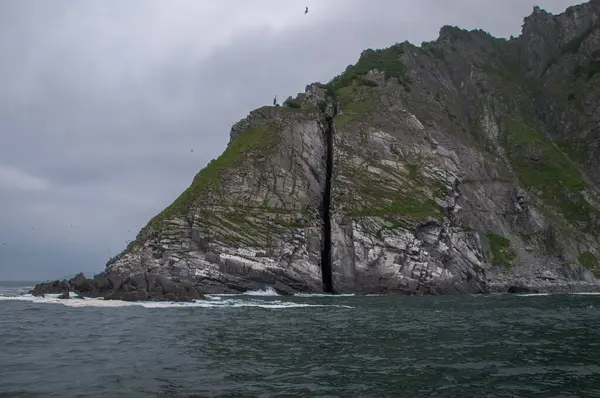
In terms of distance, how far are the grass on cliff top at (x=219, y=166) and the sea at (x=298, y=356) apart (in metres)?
48.8

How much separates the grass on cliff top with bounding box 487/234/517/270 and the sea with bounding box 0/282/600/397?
190 ft

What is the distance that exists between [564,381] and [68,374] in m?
18.1

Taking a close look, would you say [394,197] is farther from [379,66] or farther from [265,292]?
[379,66]

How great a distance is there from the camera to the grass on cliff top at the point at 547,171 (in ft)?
362

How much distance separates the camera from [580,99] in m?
141

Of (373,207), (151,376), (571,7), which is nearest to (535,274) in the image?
(373,207)

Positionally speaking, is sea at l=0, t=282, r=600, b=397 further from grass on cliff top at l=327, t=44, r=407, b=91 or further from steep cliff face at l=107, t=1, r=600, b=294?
grass on cliff top at l=327, t=44, r=407, b=91

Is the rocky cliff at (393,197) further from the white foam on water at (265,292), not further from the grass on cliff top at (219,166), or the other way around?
the white foam on water at (265,292)

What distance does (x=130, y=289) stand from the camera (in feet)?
193

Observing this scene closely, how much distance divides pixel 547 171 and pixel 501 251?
38655 mm

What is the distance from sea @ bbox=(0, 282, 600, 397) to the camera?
1578cm

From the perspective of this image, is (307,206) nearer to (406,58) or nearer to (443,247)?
(443,247)

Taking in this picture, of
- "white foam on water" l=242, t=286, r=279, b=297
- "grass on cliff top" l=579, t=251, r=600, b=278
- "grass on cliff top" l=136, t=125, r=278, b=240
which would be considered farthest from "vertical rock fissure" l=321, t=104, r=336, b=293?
"grass on cliff top" l=579, t=251, r=600, b=278

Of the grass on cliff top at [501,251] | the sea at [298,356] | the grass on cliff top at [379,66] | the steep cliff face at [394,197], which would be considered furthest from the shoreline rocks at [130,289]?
the grass on cliff top at [379,66]
